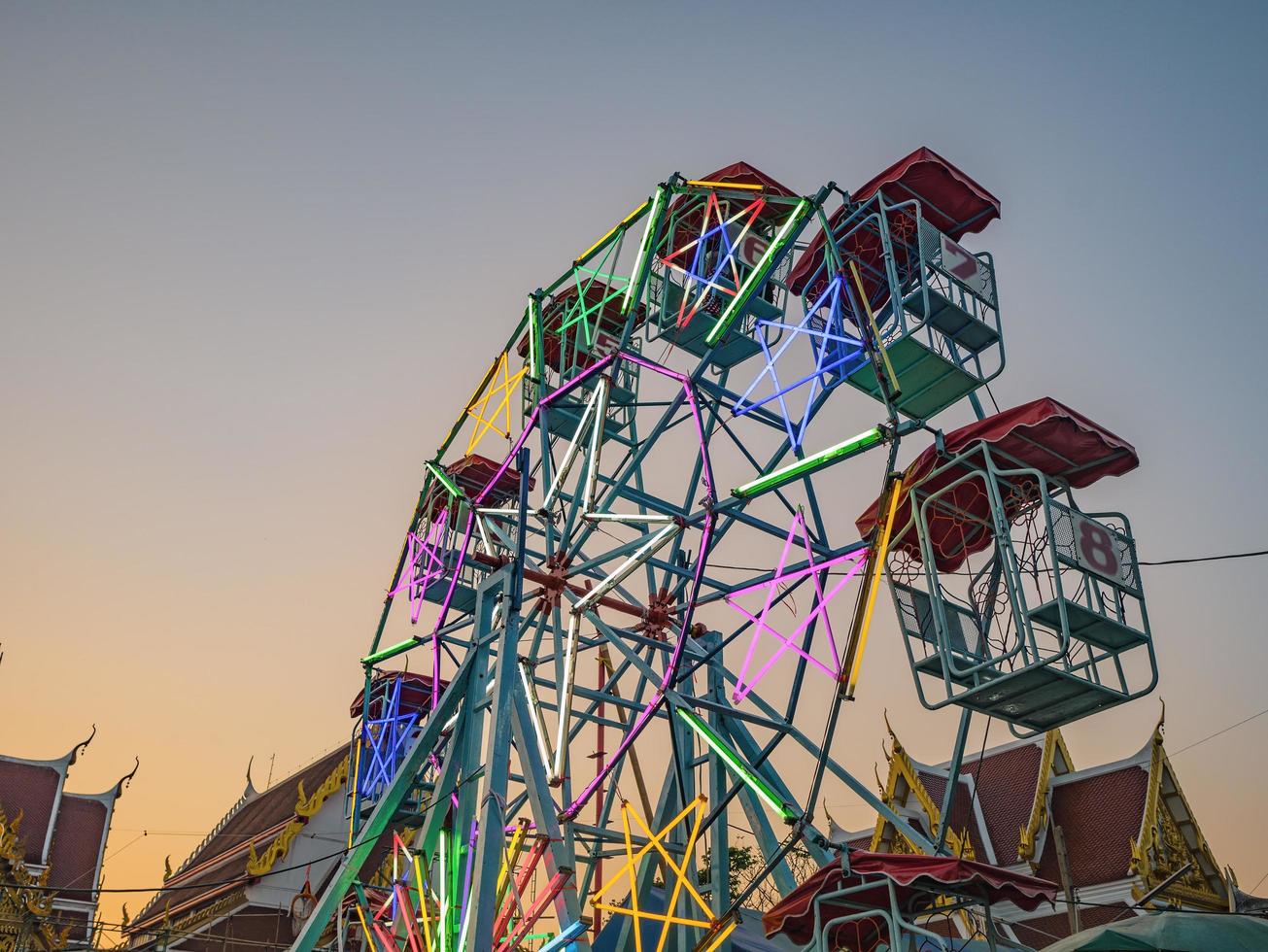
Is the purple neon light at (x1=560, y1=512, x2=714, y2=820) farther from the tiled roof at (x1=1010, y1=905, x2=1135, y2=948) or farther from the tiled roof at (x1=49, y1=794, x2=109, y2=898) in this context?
the tiled roof at (x1=49, y1=794, x2=109, y2=898)

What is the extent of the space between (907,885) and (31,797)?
32.9 metres

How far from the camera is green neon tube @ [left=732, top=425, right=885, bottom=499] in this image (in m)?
12.9

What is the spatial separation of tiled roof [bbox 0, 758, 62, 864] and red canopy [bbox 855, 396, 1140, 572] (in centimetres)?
3043

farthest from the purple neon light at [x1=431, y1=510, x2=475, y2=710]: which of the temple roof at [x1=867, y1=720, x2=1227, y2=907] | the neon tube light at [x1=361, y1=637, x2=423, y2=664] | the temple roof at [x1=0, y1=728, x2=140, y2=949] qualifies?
the temple roof at [x1=0, y1=728, x2=140, y2=949]

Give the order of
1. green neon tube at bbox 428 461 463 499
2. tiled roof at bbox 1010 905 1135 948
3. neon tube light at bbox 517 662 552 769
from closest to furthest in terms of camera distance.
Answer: neon tube light at bbox 517 662 552 769 < green neon tube at bbox 428 461 463 499 < tiled roof at bbox 1010 905 1135 948

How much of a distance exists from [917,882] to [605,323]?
468 inches

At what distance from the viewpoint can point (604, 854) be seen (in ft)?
53.3

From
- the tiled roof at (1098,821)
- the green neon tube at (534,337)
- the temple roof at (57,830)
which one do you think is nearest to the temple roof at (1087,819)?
the tiled roof at (1098,821)

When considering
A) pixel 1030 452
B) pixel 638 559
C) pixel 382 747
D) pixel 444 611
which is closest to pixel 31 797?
pixel 382 747

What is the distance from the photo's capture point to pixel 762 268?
1542 cm

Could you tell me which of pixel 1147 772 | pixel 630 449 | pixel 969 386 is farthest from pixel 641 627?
pixel 1147 772

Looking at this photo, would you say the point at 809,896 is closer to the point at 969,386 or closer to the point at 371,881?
the point at 969,386

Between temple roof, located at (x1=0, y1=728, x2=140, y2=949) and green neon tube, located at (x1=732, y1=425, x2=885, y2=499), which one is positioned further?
temple roof, located at (x1=0, y1=728, x2=140, y2=949)

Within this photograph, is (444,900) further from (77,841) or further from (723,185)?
(77,841)
